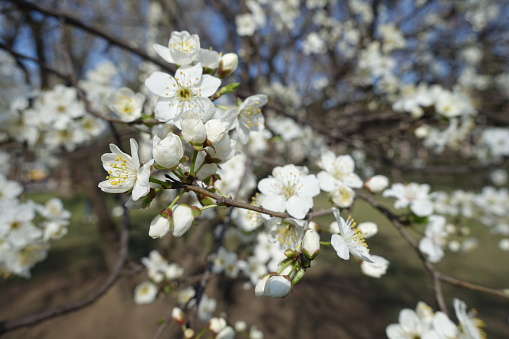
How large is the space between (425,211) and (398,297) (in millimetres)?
4393

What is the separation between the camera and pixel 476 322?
1285 mm

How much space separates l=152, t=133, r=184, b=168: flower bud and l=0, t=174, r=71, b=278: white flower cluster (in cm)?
147

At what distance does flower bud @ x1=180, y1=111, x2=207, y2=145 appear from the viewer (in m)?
0.69

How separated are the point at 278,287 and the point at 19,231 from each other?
5.68 feet

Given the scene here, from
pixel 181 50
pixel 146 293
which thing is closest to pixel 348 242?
pixel 181 50

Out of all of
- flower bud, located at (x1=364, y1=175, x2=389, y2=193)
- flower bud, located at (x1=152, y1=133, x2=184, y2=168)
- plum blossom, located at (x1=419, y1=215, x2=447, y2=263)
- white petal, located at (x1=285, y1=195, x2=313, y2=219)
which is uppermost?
flower bud, located at (x1=152, y1=133, x2=184, y2=168)

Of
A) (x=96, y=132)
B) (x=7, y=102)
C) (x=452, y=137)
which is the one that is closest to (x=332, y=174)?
(x=96, y=132)

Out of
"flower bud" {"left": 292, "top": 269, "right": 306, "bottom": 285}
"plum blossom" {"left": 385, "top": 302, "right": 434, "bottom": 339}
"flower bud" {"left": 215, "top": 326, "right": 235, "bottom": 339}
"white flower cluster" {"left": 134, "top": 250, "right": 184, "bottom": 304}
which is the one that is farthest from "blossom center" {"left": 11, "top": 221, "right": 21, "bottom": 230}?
"plum blossom" {"left": 385, "top": 302, "right": 434, "bottom": 339}

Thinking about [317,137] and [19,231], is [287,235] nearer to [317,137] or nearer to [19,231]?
[19,231]

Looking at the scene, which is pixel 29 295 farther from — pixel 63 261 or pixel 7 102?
pixel 7 102

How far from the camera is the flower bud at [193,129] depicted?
0.69m

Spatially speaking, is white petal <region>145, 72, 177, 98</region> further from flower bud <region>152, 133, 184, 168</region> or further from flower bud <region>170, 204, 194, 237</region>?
flower bud <region>170, 204, 194, 237</region>

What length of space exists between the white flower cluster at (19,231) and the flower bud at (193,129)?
4.93 ft

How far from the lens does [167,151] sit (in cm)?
66
